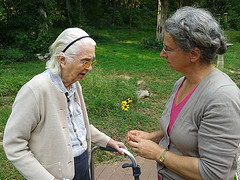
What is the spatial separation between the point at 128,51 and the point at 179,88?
11.4 meters

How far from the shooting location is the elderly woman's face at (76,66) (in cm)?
171

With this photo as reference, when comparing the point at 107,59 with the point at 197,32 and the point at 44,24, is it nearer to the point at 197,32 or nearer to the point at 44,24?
the point at 44,24

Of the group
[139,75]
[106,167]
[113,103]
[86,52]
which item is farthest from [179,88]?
[139,75]

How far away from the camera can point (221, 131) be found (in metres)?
1.25

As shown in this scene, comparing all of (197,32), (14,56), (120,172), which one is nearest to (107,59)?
(14,56)

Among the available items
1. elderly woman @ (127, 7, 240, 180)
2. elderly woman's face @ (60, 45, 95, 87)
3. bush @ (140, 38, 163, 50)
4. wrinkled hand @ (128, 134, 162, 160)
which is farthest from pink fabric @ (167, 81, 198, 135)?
bush @ (140, 38, 163, 50)

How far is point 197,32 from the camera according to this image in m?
1.36

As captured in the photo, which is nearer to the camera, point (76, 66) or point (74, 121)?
point (76, 66)

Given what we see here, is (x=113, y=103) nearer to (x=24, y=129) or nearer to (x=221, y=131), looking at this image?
(x=24, y=129)

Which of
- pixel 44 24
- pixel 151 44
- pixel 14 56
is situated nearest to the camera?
pixel 14 56

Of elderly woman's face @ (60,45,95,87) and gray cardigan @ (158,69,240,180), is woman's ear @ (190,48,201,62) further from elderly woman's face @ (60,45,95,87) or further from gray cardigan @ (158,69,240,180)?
elderly woman's face @ (60,45,95,87)

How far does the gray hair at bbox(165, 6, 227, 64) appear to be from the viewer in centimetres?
136

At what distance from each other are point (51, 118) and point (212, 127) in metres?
1.01

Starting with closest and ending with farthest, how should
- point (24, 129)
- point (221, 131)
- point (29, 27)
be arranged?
point (221, 131) → point (24, 129) → point (29, 27)
